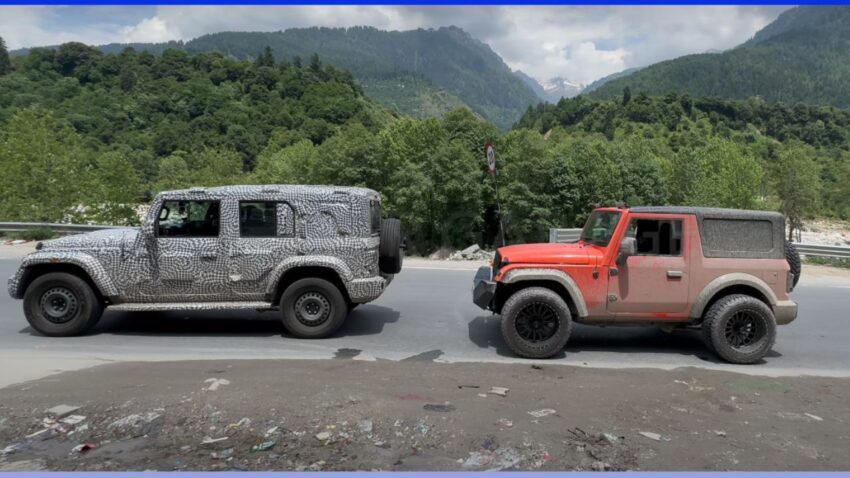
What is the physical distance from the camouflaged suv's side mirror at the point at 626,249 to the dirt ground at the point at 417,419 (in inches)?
50.5

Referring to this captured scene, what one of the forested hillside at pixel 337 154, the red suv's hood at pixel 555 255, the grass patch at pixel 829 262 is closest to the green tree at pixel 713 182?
the forested hillside at pixel 337 154

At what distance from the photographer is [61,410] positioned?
15.4 ft

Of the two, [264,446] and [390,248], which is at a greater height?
[390,248]

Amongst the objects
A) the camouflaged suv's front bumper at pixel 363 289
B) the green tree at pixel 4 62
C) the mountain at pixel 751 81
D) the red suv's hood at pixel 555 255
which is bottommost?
the camouflaged suv's front bumper at pixel 363 289

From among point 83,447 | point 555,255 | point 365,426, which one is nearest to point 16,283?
point 83,447

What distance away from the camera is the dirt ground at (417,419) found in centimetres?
397

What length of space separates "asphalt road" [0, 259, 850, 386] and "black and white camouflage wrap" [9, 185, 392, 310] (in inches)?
23.9

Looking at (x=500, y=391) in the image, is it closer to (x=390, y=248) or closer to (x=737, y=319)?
(x=390, y=248)

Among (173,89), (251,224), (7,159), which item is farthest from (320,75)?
(251,224)

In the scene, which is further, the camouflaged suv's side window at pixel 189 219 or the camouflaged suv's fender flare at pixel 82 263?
the camouflaged suv's side window at pixel 189 219

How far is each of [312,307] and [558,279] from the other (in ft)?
10.4

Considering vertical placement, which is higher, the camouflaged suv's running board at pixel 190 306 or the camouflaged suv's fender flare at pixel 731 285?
the camouflaged suv's fender flare at pixel 731 285

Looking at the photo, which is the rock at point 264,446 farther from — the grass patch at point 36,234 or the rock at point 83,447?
the grass patch at point 36,234

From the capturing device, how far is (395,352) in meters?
6.81
